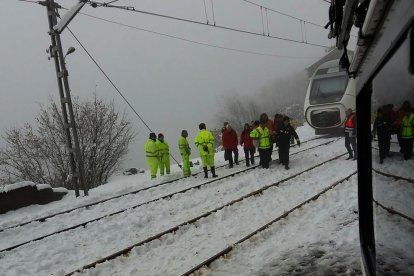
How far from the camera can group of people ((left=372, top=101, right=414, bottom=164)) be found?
4.29 feet

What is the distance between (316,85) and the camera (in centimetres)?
1892

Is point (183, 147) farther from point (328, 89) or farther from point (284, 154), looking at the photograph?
point (328, 89)

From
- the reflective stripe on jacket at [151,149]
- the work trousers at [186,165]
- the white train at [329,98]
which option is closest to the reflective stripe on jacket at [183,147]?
the work trousers at [186,165]

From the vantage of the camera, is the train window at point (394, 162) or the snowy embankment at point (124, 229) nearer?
the train window at point (394, 162)

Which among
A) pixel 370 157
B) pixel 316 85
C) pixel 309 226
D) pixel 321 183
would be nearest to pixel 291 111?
pixel 316 85

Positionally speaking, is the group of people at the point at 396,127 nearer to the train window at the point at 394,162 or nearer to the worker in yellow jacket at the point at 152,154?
the train window at the point at 394,162

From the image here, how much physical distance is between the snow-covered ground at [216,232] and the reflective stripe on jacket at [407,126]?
40 cm

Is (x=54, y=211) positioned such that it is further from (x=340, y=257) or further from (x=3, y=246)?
(x=340, y=257)

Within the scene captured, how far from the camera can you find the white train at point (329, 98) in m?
17.7

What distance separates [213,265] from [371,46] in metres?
4.75

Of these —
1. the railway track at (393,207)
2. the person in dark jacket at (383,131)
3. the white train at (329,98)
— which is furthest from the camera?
the white train at (329,98)

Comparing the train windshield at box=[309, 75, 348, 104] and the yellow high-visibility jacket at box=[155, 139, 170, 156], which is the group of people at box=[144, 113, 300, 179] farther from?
the train windshield at box=[309, 75, 348, 104]

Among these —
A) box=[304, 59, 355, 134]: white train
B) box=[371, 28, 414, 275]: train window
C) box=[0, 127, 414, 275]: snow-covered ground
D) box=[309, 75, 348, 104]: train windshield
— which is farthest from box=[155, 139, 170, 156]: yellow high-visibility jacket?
box=[371, 28, 414, 275]: train window

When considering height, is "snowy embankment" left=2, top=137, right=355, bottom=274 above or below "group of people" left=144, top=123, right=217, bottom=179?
below
